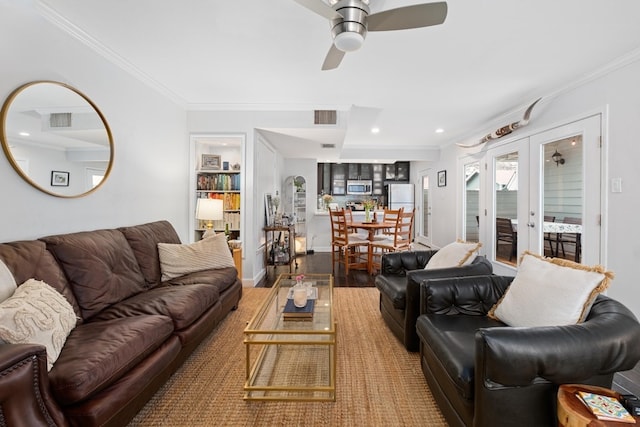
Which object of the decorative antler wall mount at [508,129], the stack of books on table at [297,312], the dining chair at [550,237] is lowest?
the stack of books on table at [297,312]

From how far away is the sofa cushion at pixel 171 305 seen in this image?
73.4 inches

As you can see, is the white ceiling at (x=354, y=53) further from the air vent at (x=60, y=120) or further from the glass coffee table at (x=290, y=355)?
the glass coffee table at (x=290, y=355)

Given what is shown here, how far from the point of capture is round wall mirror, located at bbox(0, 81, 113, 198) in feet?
6.10

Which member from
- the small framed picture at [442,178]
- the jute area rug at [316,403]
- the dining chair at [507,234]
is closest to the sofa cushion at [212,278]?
the jute area rug at [316,403]

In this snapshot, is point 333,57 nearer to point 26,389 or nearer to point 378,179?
point 26,389

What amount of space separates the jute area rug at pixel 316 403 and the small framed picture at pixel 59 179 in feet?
5.44

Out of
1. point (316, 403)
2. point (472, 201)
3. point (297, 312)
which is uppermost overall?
point (472, 201)

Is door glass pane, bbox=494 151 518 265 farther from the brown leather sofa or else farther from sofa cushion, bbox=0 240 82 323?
sofa cushion, bbox=0 240 82 323

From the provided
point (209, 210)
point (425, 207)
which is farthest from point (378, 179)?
point (209, 210)

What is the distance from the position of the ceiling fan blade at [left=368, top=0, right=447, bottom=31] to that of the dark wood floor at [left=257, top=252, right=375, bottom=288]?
3061 mm

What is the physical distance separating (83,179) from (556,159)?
4.85m

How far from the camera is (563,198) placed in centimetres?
319

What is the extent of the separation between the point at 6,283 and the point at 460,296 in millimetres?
2586

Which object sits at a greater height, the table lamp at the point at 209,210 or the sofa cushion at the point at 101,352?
the table lamp at the point at 209,210
